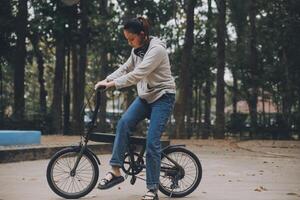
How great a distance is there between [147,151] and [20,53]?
1847 centimetres

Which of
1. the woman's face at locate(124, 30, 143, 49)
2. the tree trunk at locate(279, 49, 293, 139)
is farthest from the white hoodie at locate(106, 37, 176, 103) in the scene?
the tree trunk at locate(279, 49, 293, 139)

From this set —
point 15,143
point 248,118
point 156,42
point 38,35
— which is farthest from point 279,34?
point 156,42

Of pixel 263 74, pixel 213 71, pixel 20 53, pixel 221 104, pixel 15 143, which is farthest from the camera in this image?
pixel 213 71

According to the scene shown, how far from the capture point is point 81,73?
24234 millimetres

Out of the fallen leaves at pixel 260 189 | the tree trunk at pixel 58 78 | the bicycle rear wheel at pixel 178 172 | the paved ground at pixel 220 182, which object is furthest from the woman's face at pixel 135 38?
the tree trunk at pixel 58 78

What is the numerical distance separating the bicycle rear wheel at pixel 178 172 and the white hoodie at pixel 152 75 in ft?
2.54

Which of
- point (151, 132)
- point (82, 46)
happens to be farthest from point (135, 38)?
point (82, 46)

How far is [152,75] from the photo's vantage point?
231 inches

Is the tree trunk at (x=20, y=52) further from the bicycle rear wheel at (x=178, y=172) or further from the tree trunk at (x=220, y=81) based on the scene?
the bicycle rear wheel at (x=178, y=172)

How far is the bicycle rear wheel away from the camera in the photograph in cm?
627

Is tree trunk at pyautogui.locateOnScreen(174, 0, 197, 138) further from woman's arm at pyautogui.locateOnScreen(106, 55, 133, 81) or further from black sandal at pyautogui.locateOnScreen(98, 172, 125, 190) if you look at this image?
black sandal at pyautogui.locateOnScreen(98, 172, 125, 190)

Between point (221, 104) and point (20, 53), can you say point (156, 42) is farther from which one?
point (20, 53)

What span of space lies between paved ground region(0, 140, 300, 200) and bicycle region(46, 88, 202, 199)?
180mm

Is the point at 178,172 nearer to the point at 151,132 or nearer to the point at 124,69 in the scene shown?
the point at 151,132
